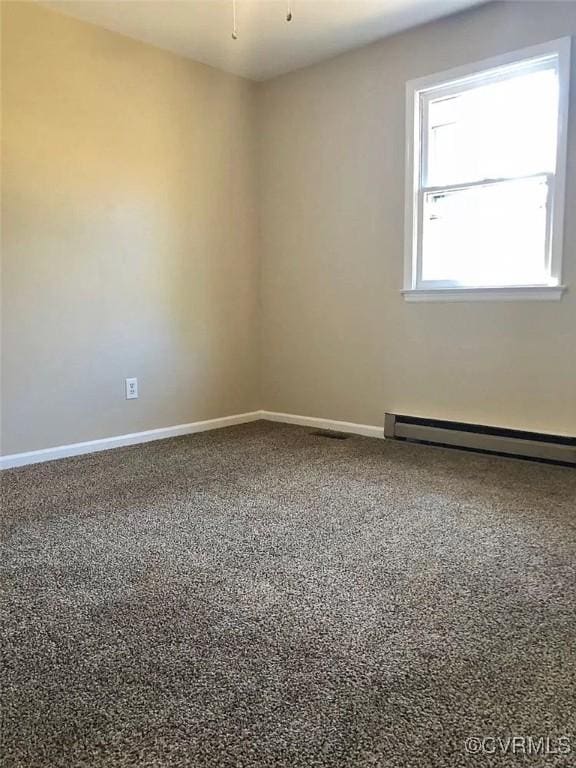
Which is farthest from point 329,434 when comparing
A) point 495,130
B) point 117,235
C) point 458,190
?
point 495,130

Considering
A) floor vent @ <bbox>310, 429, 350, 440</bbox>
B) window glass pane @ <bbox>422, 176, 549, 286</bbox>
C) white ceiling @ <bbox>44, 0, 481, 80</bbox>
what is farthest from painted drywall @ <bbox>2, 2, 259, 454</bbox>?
window glass pane @ <bbox>422, 176, 549, 286</bbox>

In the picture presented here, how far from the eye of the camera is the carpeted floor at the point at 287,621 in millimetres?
1038

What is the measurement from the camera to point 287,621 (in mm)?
1426

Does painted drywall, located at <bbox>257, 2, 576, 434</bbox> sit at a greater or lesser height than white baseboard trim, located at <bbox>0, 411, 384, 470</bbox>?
greater

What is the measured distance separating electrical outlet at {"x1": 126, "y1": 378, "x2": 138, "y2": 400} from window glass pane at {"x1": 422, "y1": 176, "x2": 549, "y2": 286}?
177 cm

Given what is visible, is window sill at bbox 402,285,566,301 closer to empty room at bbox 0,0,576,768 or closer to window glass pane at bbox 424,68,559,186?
empty room at bbox 0,0,576,768

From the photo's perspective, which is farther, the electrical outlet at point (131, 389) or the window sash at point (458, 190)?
the electrical outlet at point (131, 389)

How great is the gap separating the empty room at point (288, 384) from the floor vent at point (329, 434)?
0.09 m

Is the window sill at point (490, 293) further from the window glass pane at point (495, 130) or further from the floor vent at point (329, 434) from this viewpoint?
the floor vent at point (329, 434)

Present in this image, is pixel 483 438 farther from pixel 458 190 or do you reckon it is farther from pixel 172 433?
pixel 172 433

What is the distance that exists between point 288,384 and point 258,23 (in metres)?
2.09

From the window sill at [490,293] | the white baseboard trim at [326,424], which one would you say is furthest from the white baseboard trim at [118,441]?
the window sill at [490,293]

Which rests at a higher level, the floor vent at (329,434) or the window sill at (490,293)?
the window sill at (490,293)

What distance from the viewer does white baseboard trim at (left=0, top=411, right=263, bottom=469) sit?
2943mm
